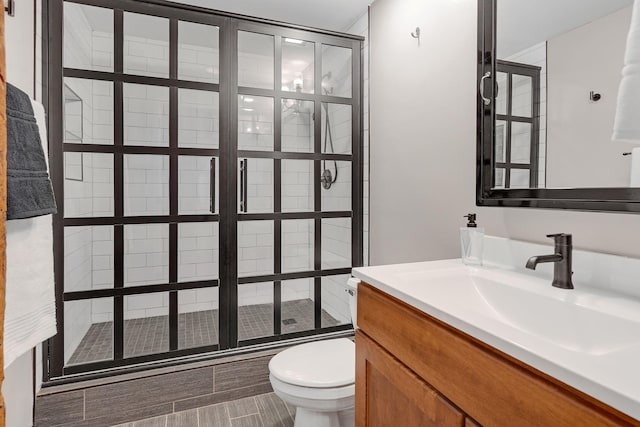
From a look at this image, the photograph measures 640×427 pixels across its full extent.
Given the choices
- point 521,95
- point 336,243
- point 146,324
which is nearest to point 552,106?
point 521,95

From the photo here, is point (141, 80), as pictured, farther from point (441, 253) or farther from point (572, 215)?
point (572, 215)

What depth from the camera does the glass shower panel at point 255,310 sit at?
2244mm

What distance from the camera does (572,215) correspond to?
3.62 ft

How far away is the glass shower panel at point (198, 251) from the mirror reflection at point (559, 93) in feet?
5.26

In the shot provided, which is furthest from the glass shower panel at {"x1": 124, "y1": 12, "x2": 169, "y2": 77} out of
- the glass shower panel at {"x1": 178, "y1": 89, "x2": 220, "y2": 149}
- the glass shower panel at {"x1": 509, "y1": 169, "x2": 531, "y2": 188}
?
the glass shower panel at {"x1": 509, "y1": 169, "x2": 531, "y2": 188}

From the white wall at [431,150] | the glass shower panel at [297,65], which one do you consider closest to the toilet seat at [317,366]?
the white wall at [431,150]

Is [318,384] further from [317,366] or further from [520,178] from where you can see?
[520,178]

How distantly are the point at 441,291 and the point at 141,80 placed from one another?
75.1 inches

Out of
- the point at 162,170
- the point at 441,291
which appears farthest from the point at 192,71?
the point at 441,291

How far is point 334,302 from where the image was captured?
8.17ft

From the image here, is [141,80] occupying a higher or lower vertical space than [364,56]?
lower

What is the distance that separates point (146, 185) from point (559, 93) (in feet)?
6.49

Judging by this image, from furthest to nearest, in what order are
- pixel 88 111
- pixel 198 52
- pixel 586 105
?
pixel 198 52 → pixel 88 111 → pixel 586 105

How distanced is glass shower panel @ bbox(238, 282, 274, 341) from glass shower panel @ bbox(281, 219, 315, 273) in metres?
0.20
